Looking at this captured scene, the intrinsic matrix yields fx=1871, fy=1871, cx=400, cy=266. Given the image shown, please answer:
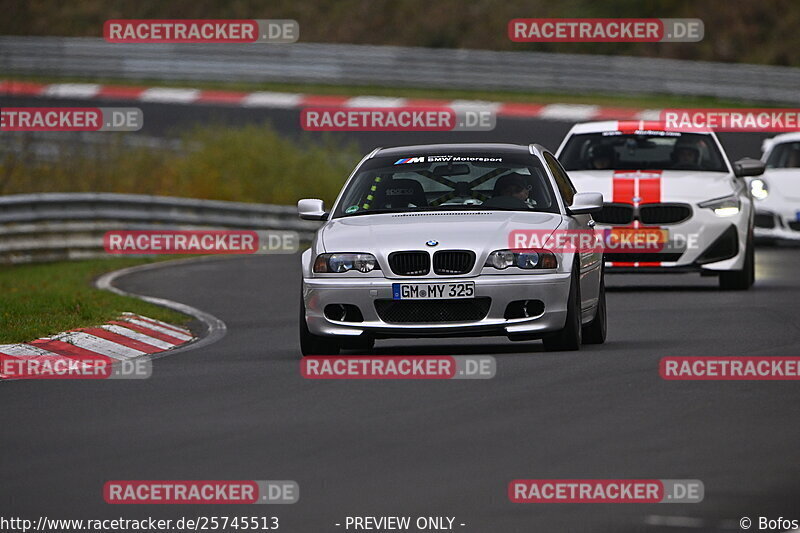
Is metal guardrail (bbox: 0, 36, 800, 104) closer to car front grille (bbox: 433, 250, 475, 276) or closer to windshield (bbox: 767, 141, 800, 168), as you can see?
windshield (bbox: 767, 141, 800, 168)

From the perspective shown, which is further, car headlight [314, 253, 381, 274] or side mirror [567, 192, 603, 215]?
side mirror [567, 192, 603, 215]

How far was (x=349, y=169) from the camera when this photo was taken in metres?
33.1

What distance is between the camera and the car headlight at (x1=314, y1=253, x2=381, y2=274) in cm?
1181

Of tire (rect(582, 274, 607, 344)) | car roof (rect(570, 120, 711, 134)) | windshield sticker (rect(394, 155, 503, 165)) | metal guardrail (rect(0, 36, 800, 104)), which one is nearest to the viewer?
windshield sticker (rect(394, 155, 503, 165))

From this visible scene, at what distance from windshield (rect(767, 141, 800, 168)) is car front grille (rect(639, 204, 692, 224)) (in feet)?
21.1

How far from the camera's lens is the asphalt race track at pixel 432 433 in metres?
7.07

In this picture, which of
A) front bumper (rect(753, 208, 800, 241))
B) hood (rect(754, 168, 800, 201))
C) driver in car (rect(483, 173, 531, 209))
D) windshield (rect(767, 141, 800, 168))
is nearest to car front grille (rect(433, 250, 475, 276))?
driver in car (rect(483, 173, 531, 209))

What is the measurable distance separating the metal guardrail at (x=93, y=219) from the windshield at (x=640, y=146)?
8.86m

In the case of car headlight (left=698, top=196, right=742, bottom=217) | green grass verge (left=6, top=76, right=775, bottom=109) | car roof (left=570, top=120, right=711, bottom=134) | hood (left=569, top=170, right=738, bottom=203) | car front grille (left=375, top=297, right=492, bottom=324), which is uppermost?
green grass verge (left=6, top=76, right=775, bottom=109)

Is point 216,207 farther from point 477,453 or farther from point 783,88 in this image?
point 477,453

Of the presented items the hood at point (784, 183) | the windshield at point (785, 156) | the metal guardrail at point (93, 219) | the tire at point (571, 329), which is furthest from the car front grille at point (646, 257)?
the metal guardrail at point (93, 219)

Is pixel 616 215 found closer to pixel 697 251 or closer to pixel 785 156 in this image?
pixel 697 251

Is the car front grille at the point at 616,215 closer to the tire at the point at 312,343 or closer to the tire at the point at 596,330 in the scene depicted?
the tire at the point at 596,330

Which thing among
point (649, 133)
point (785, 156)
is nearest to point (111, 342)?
point (649, 133)
